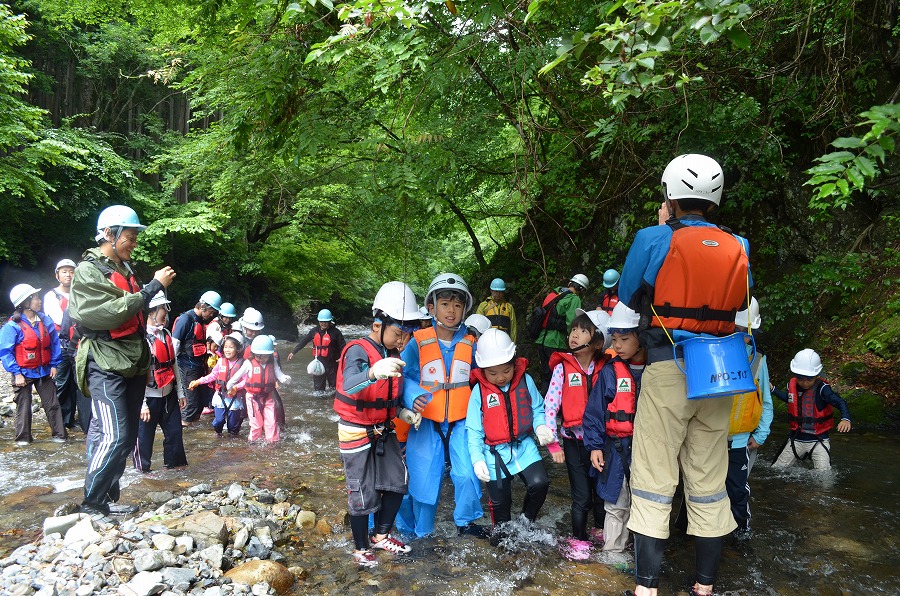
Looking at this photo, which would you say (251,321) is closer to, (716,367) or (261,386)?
(261,386)

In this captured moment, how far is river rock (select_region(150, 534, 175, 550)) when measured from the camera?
376 centimetres

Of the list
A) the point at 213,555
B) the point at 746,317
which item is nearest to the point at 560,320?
the point at 746,317

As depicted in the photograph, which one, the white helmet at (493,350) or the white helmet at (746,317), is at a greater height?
the white helmet at (746,317)

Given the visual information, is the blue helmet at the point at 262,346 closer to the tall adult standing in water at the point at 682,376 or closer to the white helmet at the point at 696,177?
the tall adult standing in water at the point at 682,376

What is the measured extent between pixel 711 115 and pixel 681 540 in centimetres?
514

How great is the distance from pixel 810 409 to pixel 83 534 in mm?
6874

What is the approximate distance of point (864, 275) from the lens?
9.36m

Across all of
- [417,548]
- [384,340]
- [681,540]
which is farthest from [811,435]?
[384,340]

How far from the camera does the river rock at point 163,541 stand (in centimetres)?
376

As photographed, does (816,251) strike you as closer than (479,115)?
No

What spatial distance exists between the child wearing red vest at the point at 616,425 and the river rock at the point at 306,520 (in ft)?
7.75

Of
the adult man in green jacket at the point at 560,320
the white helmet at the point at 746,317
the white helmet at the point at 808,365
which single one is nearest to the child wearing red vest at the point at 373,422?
the white helmet at the point at 746,317

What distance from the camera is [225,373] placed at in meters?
8.37

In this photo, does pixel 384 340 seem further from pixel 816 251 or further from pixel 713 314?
pixel 816 251
